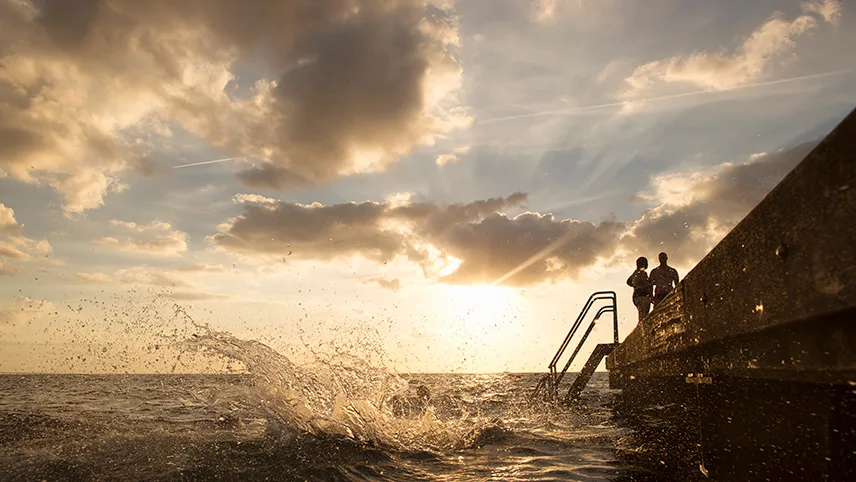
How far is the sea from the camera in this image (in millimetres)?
5012

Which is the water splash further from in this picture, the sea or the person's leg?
the person's leg

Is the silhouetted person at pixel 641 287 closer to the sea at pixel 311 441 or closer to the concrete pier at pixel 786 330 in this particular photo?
the sea at pixel 311 441

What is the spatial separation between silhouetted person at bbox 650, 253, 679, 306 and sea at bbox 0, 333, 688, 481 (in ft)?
8.45

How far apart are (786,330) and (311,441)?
5.72 meters

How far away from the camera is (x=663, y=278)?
9.04 meters

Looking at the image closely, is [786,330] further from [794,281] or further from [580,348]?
[580,348]

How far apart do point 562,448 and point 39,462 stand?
6.16 meters

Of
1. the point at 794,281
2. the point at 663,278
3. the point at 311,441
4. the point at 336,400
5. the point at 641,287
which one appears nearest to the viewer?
the point at 794,281

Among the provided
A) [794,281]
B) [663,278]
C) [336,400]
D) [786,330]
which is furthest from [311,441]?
[663,278]

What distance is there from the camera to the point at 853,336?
6.31 ft

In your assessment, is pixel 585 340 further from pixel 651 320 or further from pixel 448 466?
pixel 448 466

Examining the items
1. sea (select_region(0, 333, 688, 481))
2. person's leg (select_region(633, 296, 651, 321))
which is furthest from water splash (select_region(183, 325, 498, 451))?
person's leg (select_region(633, 296, 651, 321))

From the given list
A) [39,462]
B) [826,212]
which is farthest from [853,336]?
[39,462]

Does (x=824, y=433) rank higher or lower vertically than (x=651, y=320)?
lower
